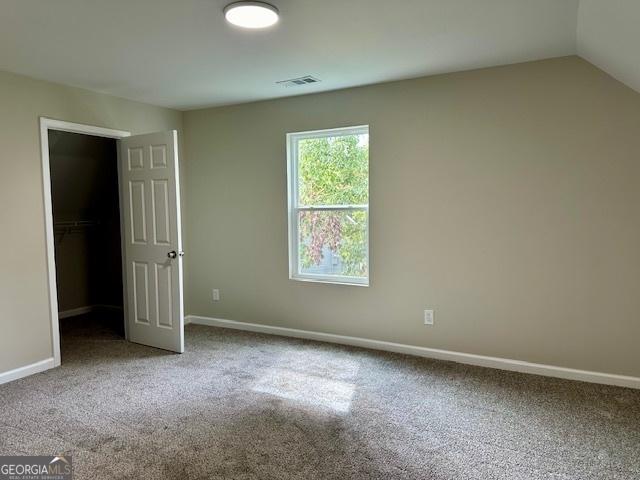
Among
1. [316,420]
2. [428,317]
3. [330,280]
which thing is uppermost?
[330,280]

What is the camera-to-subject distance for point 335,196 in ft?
13.4

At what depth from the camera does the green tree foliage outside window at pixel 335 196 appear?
3947mm

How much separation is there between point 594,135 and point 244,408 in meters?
3.04

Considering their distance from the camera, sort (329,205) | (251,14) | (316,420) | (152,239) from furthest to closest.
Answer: (329,205), (152,239), (316,420), (251,14)

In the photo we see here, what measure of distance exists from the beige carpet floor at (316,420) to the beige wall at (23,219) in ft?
1.01

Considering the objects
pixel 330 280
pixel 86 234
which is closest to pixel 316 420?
pixel 330 280

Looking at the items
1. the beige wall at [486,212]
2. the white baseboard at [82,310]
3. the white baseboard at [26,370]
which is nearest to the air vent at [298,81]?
the beige wall at [486,212]

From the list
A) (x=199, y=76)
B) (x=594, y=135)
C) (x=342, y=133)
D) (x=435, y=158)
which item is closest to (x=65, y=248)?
(x=199, y=76)

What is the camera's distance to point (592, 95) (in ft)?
9.82

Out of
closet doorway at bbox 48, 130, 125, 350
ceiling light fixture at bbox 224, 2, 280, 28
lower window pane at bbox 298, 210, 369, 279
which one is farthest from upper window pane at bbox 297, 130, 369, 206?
closet doorway at bbox 48, 130, 125, 350

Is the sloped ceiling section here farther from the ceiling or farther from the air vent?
the air vent

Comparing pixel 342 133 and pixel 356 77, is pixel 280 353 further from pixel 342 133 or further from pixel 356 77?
pixel 356 77

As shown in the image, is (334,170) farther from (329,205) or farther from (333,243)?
(333,243)

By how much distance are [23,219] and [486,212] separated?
3.65 m
